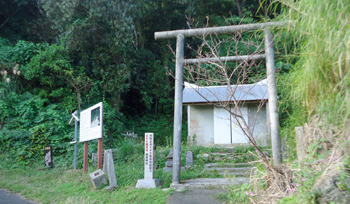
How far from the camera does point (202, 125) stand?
12.9m

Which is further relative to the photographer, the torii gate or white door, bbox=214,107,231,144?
white door, bbox=214,107,231,144

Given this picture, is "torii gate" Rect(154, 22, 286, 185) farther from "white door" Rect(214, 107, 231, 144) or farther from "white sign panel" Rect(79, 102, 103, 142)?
"white door" Rect(214, 107, 231, 144)

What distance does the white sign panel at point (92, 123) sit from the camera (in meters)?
7.96

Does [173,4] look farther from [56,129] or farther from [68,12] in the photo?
[56,129]

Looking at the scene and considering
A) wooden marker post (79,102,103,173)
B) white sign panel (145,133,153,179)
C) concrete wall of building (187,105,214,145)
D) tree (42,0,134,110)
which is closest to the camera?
white sign panel (145,133,153,179)

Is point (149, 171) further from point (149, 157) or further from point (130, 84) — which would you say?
point (130, 84)

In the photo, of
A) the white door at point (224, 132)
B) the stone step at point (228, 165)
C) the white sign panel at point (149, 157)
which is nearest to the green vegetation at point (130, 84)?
the stone step at point (228, 165)

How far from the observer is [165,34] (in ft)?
23.0

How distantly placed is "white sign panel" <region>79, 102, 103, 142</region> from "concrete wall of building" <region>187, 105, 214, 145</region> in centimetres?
531

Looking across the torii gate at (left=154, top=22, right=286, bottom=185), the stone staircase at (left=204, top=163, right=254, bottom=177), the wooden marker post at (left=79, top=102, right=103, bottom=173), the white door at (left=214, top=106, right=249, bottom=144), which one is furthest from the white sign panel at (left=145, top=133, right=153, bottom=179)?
the white door at (left=214, top=106, right=249, bottom=144)

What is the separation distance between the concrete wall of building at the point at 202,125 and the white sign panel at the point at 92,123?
5.31 m

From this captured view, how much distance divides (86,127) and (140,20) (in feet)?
32.2

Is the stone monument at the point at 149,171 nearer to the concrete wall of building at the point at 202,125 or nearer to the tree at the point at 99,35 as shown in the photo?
the concrete wall of building at the point at 202,125

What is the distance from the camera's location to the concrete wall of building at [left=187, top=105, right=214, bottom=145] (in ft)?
42.1
